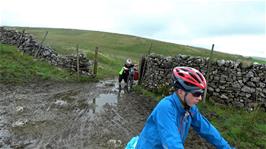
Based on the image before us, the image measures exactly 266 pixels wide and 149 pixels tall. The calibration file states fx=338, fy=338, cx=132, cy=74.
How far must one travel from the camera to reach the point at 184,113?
3.20 m

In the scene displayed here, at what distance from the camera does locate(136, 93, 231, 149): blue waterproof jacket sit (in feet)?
9.68

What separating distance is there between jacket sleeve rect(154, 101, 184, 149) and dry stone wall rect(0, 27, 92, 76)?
18998mm

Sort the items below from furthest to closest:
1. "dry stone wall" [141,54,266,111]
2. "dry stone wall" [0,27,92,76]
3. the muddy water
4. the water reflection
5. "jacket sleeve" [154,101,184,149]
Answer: "dry stone wall" [0,27,92,76] → "dry stone wall" [141,54,266,111] → the water reflection → the muddy water → "jacket sleeve" [154,101,184,149]

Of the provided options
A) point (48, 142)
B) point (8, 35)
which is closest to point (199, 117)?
point (48, 142)

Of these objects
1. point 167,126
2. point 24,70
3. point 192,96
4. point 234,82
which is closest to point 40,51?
point 24,70

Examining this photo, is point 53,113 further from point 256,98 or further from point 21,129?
point 256,98

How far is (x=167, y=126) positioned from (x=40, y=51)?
22.3 m

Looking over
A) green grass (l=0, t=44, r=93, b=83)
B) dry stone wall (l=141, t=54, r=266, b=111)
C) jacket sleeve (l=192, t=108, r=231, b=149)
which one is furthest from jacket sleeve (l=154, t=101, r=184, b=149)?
green grass (l=0, t=44, r=93, b=83)

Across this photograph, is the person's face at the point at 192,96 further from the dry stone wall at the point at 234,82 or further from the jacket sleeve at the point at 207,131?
the dry stone wall at the point at 234,82

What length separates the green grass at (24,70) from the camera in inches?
696

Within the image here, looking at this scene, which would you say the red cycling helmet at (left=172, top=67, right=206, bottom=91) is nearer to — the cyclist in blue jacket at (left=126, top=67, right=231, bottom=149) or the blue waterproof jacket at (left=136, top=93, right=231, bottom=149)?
the cyclist in blue jacket at (left=126, top=67, right=231, bottom=149)

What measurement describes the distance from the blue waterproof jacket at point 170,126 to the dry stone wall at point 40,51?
61.5 feet

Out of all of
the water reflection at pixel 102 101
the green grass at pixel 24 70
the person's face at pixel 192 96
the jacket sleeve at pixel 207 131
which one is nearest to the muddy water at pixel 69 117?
the water reflection at pixel 102 101

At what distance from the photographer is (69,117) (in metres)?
10.9
